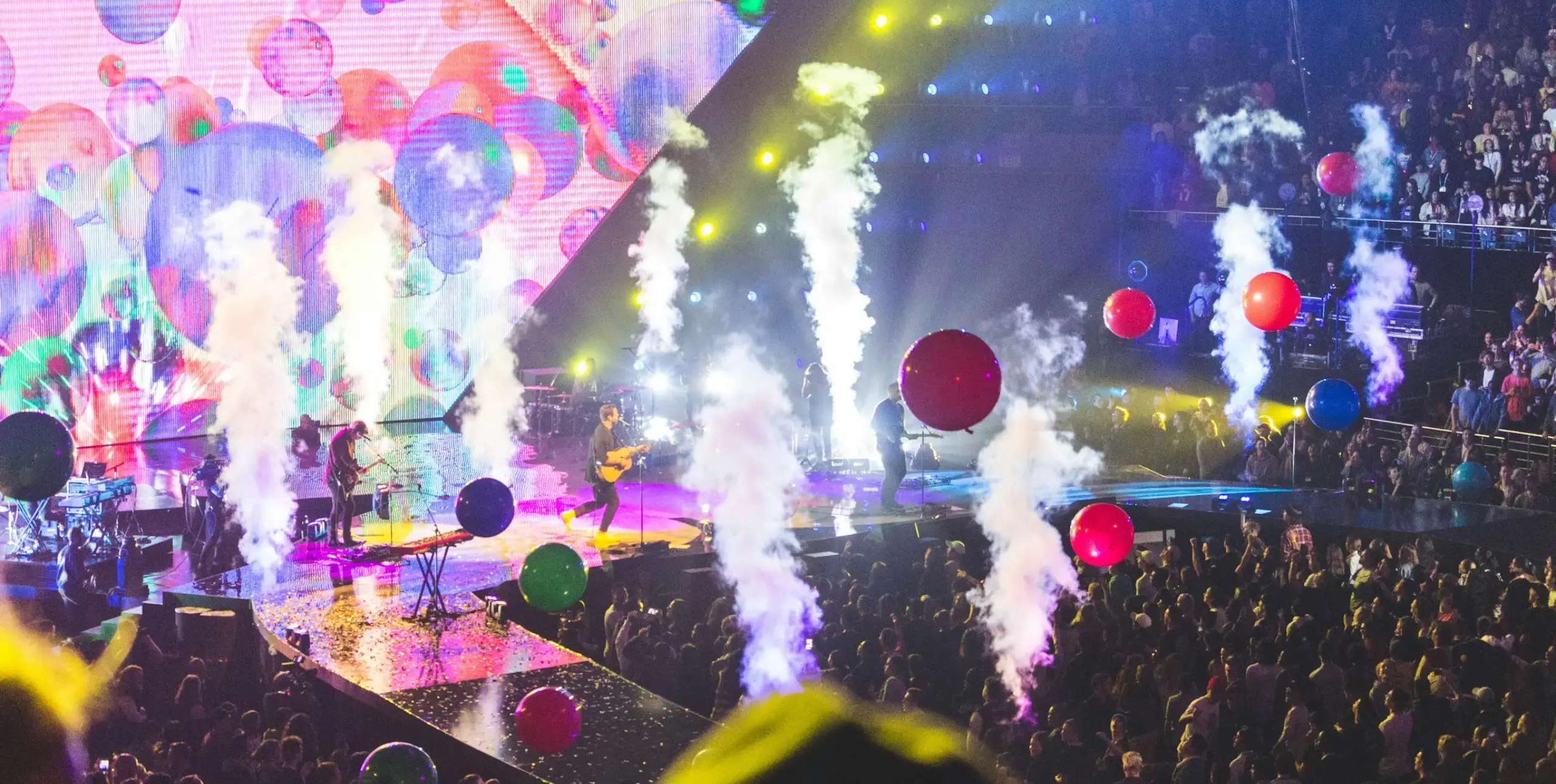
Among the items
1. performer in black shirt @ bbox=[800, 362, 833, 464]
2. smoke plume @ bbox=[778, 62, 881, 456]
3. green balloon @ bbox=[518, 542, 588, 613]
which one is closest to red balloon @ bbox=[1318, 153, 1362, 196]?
performer in black shirt @ bbox=[800, 362, 833, 464]

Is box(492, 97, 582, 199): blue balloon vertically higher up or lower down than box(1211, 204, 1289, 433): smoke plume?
higher up

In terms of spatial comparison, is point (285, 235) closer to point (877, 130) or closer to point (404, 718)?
point (877, 130)

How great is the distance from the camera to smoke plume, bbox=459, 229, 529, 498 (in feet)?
59.2

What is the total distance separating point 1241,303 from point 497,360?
9.84m

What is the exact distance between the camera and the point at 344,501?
33.9 feet

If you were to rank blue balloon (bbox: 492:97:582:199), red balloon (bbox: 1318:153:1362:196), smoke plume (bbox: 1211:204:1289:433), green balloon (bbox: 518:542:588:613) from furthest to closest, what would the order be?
blue balloon (bbox: 492:97:582:199) < smoke plume (bbox: 1211:204:1289:433) < red balloon (bbox: 1318:153:1362:196) < green balloon (bbox: 518:542:588:613)

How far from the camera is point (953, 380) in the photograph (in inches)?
257

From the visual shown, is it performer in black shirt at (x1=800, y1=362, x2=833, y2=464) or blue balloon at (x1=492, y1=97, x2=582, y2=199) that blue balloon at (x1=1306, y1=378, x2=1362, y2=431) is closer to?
performer in black shirt at (x1=800, y1=362, x2=833, y2=464)

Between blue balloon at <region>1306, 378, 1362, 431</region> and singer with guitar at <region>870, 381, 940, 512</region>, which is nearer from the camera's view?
blue balloon at <region>1306, 378, 1362, 431</region>

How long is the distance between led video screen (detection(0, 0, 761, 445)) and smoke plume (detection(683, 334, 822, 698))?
357 centimetres

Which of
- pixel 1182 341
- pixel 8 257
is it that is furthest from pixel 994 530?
pixel 8 257

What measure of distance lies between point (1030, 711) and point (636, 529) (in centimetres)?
504

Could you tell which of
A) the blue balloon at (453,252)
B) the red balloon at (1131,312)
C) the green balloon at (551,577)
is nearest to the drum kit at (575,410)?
the blue balloon at (453,252)

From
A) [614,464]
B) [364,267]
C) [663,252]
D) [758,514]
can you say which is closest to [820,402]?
[758,514]
